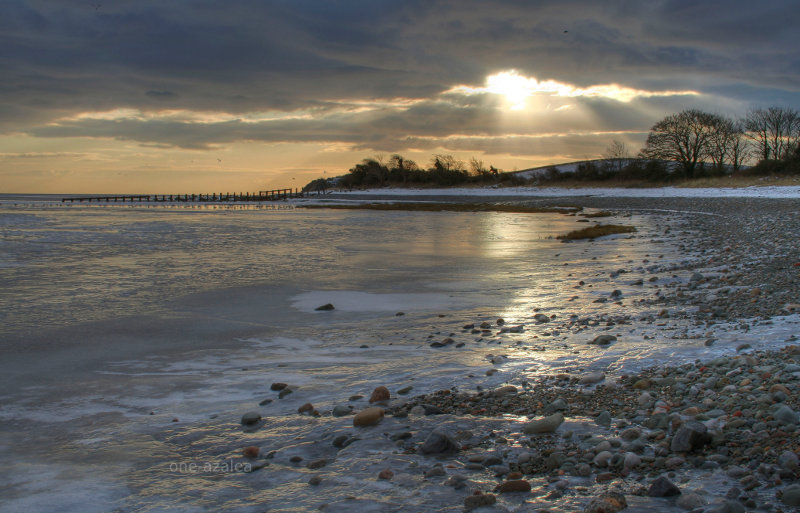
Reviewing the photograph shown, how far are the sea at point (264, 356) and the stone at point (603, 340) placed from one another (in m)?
0.10

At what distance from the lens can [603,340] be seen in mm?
5859

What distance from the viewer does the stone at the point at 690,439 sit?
3.22 meters

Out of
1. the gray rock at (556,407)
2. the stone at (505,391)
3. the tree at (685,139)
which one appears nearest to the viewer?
the gray rock at (556,407)

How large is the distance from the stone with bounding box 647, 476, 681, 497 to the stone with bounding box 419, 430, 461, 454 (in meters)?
1.18

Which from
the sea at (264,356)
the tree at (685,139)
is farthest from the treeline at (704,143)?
the sea at (264,356)

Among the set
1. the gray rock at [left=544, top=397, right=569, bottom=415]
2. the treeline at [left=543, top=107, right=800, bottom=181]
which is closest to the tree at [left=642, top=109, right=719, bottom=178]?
the treeline at [left=543, top=107, right=800, bottom=181]

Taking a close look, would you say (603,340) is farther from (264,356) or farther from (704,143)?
(704,143)

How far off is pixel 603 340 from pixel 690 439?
2688 millimetres

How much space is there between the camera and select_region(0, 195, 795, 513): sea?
3.38 meters

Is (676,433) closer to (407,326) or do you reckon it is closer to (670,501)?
(670,501)

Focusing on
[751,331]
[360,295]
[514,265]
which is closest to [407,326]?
[360,295]

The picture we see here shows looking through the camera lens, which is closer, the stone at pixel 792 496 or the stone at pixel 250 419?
the stone at pixel 792 496

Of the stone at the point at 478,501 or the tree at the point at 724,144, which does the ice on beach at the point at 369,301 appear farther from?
the tree at the point at 724,144

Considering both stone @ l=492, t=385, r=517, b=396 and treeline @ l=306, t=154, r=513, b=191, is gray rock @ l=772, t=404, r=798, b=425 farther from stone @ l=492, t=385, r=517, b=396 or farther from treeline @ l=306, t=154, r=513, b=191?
treeline @ l=306, t=154, r=513, b=191
